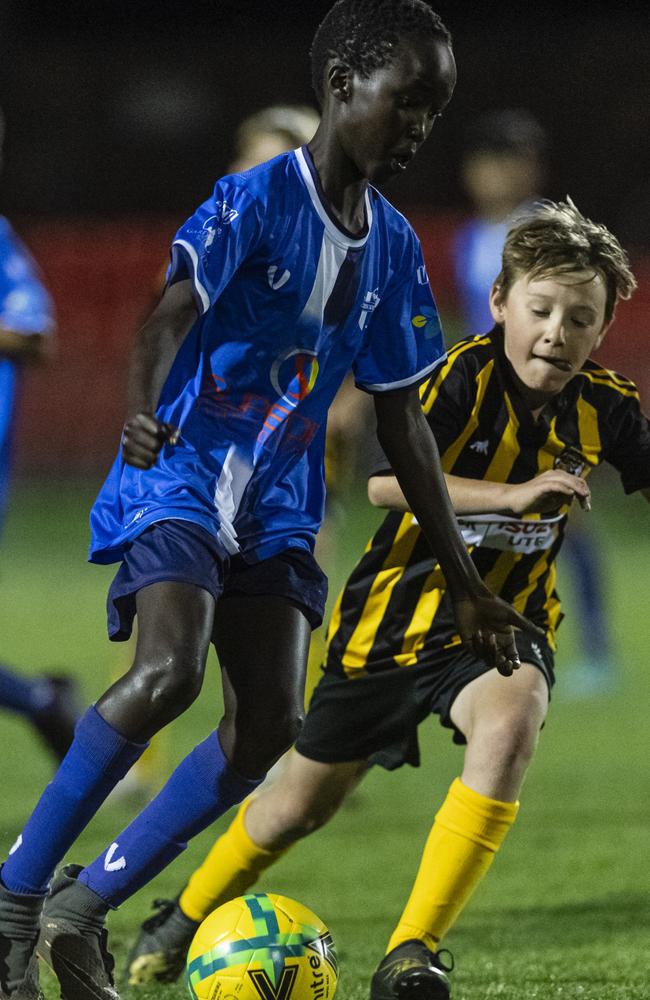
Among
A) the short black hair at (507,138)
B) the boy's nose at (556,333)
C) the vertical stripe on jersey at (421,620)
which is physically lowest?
the vertical stripe on jersey at (421,620)

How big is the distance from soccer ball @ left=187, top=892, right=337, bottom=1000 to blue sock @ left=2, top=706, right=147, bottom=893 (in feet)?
1.30

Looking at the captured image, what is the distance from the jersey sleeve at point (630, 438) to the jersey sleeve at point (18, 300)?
7.88 feet

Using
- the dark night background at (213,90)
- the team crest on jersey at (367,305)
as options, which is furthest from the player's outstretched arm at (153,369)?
the dark night background at (213,90)

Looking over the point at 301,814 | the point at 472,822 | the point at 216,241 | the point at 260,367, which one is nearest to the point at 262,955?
the point at 472,822

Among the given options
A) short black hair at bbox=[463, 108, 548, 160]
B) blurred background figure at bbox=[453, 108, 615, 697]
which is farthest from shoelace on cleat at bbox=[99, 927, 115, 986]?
short black hair at bbox=[463, 108, 548, 160]

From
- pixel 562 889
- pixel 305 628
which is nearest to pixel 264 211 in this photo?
pixel 305 628

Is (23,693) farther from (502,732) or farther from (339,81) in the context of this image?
(339,81)

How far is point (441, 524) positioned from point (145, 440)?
932mm

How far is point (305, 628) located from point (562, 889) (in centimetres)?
187

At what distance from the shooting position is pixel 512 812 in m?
3.82

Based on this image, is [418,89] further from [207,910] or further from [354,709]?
[207,910]

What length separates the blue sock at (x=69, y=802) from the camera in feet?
11.1

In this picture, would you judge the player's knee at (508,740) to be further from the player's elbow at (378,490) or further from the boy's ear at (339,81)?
the boy's ear at (339,81)

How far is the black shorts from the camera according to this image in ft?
13.4
